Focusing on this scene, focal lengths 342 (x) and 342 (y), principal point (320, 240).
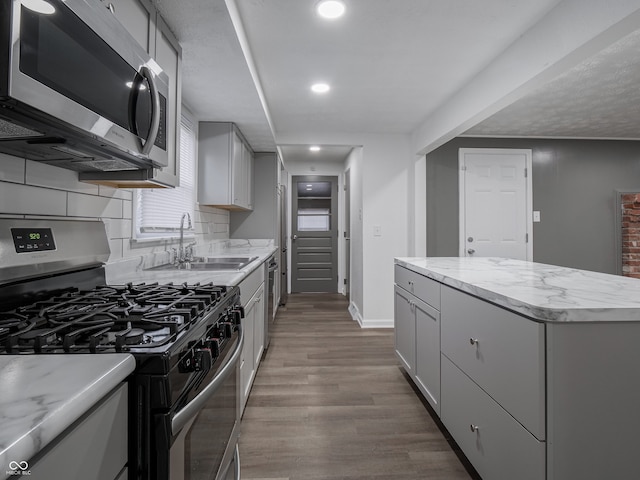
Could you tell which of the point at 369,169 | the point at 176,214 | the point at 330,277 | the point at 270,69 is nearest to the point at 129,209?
the point at 176,214

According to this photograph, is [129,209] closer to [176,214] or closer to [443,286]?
[176,214]

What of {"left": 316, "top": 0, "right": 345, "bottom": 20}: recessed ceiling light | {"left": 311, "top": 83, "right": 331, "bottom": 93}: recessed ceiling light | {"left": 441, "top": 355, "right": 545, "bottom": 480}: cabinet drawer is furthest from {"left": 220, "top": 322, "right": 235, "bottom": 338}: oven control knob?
{"left": 311, "top": 83, "right": 331, "bottom": 93}: recessed ceiling light

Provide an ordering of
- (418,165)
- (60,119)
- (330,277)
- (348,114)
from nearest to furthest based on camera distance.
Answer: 1. (60,119)
2. (348,114)
3. (418,165)
4. (330,277)

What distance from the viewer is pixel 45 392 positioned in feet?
1.68

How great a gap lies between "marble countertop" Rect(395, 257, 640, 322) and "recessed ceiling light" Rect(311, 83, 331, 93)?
1.79 meters

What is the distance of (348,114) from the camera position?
Result: 353 cm

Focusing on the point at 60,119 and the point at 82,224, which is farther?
Result: the point at 82,224

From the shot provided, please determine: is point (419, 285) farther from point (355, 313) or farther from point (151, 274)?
point (355, 313)

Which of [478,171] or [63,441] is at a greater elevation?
[478,171]

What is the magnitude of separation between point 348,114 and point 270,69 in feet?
3.85

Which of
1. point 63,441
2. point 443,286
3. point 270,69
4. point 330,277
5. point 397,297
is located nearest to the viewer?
point 63,441

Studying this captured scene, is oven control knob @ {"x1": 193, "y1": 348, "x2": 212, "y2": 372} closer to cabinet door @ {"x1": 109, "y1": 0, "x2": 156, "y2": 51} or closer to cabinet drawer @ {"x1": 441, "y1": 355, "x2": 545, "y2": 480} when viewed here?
cabinet drawer @ {"x1": 441, "y1": 355, "x2": 545, "y2": 480}

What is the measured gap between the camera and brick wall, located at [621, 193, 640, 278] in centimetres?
439

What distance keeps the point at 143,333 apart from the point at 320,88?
102 inches
